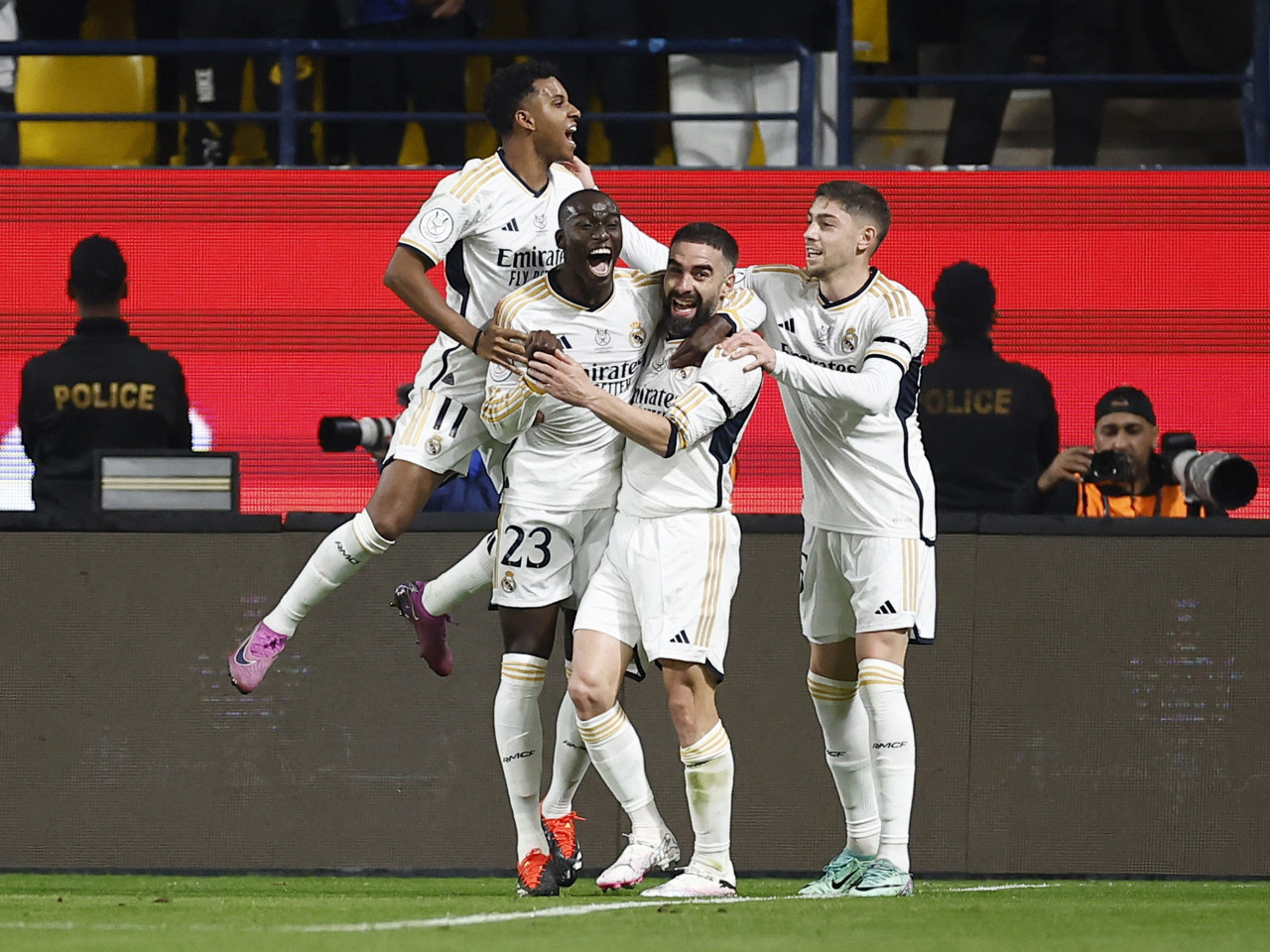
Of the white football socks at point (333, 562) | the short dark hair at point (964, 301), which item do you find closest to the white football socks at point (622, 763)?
the white football socks at point (333, 562)

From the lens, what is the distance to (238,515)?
7656mm

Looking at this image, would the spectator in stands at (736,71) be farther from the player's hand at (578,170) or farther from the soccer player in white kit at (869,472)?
the soccer player in white kit at (869,472)

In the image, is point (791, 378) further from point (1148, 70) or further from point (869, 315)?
point (1148, 70)

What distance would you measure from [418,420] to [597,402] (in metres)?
0.99

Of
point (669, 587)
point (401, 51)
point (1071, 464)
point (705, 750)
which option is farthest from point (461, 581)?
point (401, 51)

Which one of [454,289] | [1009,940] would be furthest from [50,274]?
[1009,940]

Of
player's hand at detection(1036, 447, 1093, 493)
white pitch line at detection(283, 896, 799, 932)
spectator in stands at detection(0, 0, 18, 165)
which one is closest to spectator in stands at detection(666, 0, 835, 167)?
player's hand at detection(1036, 447, 1093, 493)

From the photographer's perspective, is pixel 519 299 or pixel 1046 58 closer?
pixel 519 299

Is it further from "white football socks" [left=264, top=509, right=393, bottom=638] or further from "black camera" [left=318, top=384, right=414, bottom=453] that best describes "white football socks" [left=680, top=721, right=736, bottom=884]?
"black camera" [left=318, top=384, right=414, bottom=453]

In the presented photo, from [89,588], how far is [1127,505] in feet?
12.3

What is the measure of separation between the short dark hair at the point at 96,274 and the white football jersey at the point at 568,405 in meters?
2.48

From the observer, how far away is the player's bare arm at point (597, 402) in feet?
19.2

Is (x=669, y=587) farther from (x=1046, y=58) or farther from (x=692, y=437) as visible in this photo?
(x=1046, y=58)

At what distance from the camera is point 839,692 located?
6.62m
